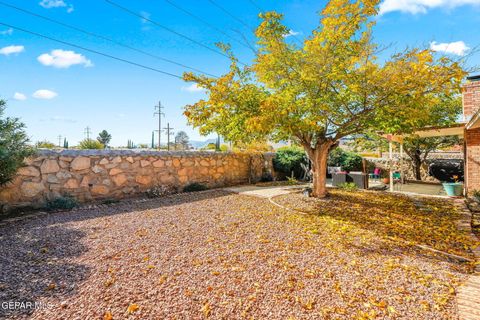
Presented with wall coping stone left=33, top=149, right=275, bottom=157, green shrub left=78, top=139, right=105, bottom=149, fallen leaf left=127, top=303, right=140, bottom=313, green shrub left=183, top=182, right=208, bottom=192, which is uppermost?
green shrub left=78, top=139, right=105, bottom=149

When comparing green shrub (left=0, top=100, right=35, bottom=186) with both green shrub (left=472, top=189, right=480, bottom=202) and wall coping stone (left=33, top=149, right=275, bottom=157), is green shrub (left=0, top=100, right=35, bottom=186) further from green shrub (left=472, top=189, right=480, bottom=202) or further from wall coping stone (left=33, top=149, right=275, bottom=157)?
green shrub (left=472, top=189, right=480, bottom=202)

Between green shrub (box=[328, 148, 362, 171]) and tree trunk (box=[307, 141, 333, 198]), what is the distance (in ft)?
26.0

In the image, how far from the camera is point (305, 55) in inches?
226

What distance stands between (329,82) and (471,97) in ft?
21.6

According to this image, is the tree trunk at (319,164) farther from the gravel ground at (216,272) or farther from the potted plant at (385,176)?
the potted plant at (385,176)

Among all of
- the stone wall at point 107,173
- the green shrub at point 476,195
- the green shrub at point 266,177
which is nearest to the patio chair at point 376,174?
the green shrub at point 476,195

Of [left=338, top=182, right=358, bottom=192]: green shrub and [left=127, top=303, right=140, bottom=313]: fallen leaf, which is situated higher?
[left=338, top=182, right=358, bottom=192]: green shrub

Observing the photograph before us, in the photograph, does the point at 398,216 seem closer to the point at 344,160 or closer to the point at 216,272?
the point at 216,272

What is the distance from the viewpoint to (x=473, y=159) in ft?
27.8

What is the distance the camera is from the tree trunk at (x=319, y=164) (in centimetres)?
754

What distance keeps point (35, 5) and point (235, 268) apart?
9037 millimetres

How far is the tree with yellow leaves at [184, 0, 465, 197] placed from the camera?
5.24 metres

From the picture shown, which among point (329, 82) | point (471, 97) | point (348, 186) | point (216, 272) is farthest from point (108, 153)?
point (471, 97)

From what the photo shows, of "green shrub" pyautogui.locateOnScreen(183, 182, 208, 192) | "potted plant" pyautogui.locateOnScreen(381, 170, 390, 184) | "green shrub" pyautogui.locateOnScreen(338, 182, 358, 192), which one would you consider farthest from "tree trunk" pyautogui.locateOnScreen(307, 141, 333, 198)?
"potted plant" pyautogui.locateOnScreen(381, 170, 390, 184)
